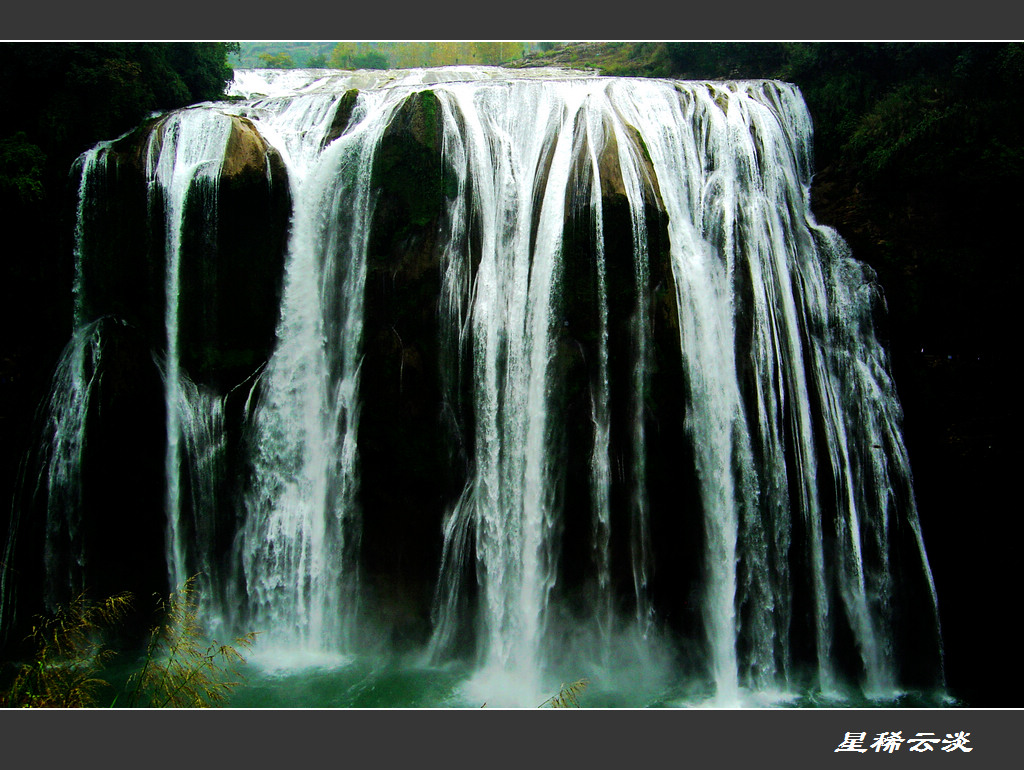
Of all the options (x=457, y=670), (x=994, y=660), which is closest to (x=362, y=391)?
(x=457, y=670)

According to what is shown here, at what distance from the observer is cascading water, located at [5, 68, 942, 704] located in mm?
8430

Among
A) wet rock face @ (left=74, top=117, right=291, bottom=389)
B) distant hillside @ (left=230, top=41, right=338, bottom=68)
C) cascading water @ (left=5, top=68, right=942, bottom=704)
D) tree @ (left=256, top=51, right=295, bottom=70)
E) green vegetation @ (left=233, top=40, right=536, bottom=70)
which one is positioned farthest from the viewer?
tree @ (left=256, top=51, right=295, bottom=70)

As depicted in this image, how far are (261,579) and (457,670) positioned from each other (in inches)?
120

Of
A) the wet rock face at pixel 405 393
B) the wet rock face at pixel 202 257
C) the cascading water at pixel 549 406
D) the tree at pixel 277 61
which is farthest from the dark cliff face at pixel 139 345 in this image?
the tree at pixel 277 61

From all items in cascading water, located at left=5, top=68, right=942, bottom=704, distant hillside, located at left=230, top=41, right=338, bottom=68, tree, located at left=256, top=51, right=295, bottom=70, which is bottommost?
cascading water, located at left=5, top=68, right=942, bottom=704

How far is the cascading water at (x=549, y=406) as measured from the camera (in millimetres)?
8430

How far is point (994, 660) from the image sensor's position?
28.0 feet

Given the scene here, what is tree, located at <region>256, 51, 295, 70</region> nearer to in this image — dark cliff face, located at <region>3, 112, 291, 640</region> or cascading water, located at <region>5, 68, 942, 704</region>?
Answer: cascading water, located at <region>5, 68, 942, 704</region>

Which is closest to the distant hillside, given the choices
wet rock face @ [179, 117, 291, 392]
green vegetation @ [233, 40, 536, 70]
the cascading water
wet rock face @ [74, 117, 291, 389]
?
green vegetation @ [233, 40, 536, 70]

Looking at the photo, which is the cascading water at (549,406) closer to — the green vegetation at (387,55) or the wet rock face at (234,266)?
the wet rock face at (234,266)

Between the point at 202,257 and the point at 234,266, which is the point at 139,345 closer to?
the point at 202,257

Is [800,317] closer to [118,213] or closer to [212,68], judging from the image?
[118,213]

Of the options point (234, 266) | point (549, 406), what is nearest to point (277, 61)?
point (234, 266)

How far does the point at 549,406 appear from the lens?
8.61m
